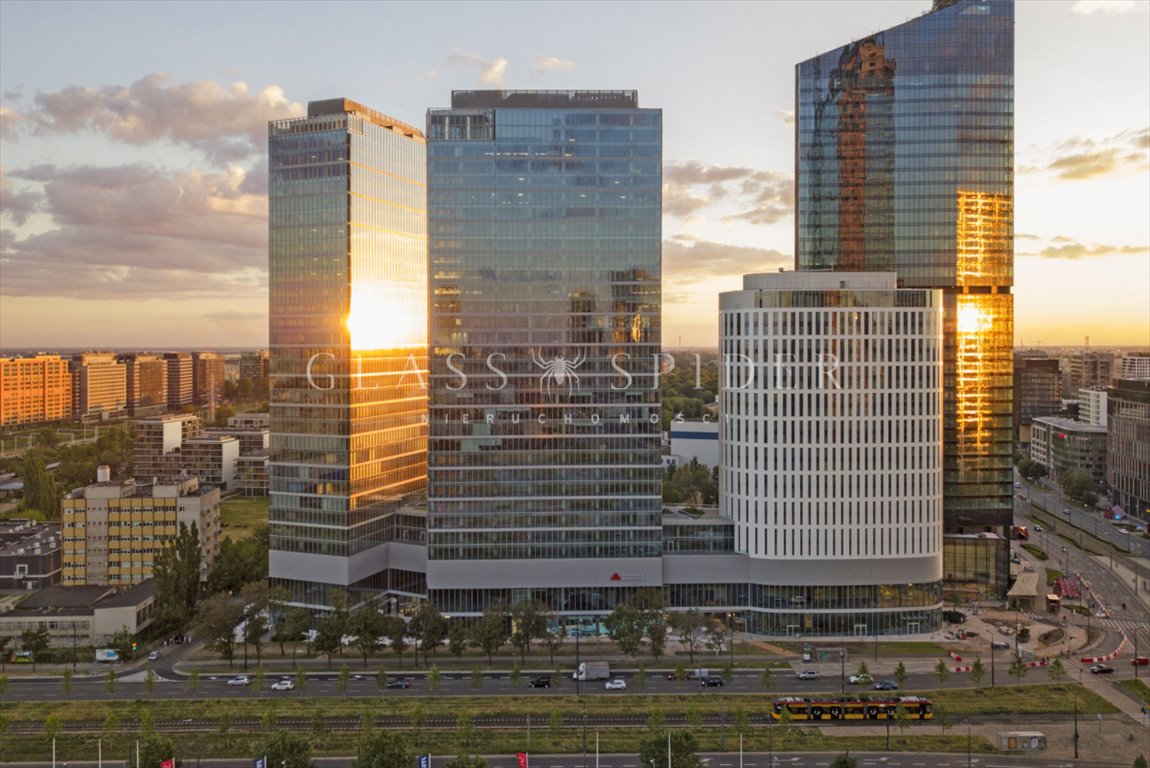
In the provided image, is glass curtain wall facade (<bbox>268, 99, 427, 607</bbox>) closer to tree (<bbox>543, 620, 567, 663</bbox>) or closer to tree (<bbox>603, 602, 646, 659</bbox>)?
tree (<bbox>543, 620, 567, 663</bbox>)

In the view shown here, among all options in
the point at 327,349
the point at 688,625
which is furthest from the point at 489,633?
the point at 327,349

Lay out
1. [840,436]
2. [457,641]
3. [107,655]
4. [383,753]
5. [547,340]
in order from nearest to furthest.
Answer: [383,753] → [457,641] → [107,655] → [840,436] → [547,340]

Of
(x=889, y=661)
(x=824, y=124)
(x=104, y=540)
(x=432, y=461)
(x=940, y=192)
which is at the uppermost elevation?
(x=824, y=124)

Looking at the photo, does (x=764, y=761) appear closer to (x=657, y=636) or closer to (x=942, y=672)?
(x=657, y=636)

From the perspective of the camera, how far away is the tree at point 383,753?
78.5m

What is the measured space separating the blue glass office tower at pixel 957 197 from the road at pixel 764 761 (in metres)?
63.9

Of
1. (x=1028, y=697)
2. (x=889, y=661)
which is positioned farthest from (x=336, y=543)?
(x=1028, y=697)

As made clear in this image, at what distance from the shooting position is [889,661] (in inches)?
4685

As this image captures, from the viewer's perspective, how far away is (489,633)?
380ft

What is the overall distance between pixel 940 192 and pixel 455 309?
260ft

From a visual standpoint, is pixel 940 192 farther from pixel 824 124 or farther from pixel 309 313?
pixel 309 313

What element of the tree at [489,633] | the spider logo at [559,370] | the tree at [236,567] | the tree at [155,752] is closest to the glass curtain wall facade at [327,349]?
the tree at [236,567]

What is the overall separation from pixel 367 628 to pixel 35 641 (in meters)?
43.5

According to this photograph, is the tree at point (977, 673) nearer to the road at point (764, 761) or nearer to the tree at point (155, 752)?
the road at point (764, 761)
